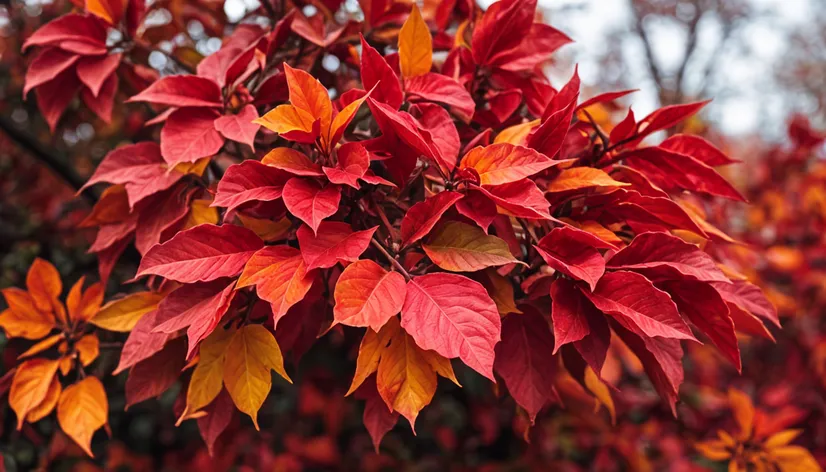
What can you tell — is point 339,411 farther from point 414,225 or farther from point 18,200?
point 18,200

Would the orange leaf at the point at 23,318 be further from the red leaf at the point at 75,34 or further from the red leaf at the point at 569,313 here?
the red leaf at the point at 569,313

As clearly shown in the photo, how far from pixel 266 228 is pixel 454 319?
0.28 meters

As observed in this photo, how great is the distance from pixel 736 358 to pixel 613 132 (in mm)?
324

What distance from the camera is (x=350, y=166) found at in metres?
0.68

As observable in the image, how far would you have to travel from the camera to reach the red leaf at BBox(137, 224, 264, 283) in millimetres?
677

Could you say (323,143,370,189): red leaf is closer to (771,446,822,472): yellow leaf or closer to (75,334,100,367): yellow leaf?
(75,334,100,367): yellow leaf

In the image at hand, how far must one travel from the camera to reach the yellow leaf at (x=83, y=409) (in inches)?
33.4

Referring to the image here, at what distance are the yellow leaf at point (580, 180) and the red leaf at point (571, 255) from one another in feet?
0.25

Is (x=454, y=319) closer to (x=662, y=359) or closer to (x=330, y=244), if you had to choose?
(x=330, y=244)

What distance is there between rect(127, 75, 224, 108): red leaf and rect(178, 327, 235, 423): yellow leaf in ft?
1.03

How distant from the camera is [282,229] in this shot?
0.77 metres

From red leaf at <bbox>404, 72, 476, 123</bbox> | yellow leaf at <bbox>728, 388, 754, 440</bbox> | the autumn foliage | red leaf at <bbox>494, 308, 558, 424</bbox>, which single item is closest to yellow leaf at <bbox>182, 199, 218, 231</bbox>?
the autumn foliage

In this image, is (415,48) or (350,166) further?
(415,48)

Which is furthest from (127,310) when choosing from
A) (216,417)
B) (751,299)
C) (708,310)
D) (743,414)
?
(743,414)
